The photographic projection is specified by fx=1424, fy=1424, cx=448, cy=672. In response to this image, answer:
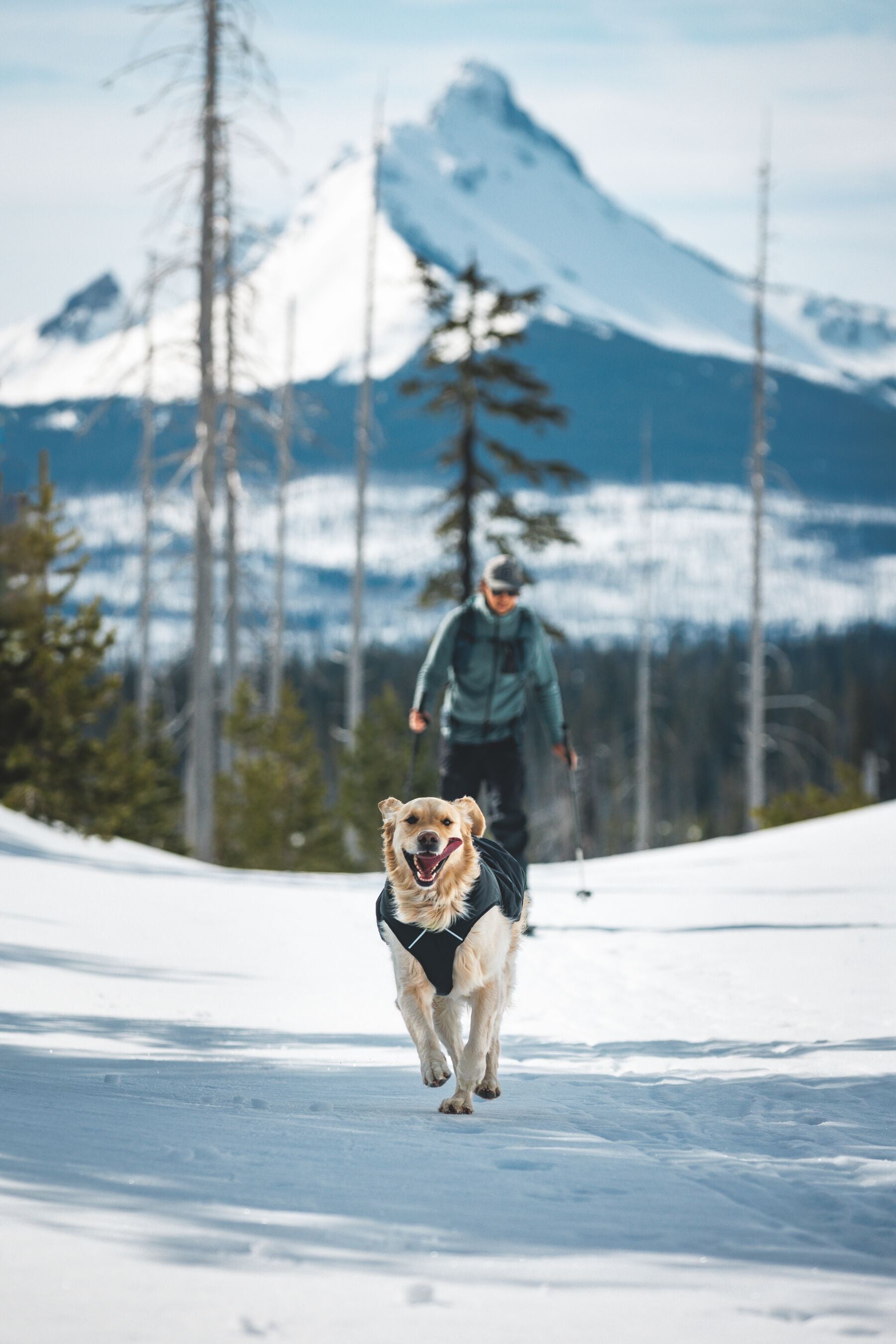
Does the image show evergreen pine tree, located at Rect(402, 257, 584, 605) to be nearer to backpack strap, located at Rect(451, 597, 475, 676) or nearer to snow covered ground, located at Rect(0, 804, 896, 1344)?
snow covered ground, located at Rect(0, 804, 896, 1344)

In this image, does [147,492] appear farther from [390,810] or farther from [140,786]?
[390,810]

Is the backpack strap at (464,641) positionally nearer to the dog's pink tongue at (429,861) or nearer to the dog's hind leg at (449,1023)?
the dog's hind leg at (449,1023)

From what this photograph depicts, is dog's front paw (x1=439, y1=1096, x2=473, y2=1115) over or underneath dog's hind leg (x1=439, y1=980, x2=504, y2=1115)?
underneath

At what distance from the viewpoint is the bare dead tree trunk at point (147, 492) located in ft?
68.7

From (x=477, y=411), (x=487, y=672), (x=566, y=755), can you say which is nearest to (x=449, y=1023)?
(x=487, y=672)

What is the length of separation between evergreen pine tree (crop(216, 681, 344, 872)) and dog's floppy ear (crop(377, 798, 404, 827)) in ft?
92.2

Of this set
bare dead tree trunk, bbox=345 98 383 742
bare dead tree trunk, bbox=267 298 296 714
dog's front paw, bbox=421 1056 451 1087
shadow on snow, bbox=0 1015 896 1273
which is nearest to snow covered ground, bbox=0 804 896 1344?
shadow on snow, bbox=0 1015 896 1273

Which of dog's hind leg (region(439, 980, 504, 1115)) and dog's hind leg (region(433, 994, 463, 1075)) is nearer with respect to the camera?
dog's hind leg (region(439, 980, 504, 1115))

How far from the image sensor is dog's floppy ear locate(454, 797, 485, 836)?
17.8 ft

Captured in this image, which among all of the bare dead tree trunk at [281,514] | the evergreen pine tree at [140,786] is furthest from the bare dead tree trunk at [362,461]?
the evergreen pine tree at [140,786]

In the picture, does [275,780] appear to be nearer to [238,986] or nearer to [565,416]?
[565,416]

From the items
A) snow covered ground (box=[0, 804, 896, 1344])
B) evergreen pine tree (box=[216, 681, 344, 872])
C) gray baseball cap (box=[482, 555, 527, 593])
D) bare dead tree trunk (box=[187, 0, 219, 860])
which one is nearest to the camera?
snow covered ground (box=[0, 804, 896, 1344])

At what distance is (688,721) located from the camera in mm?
102750

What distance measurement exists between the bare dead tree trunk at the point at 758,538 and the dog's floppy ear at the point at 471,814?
70.7 feet
